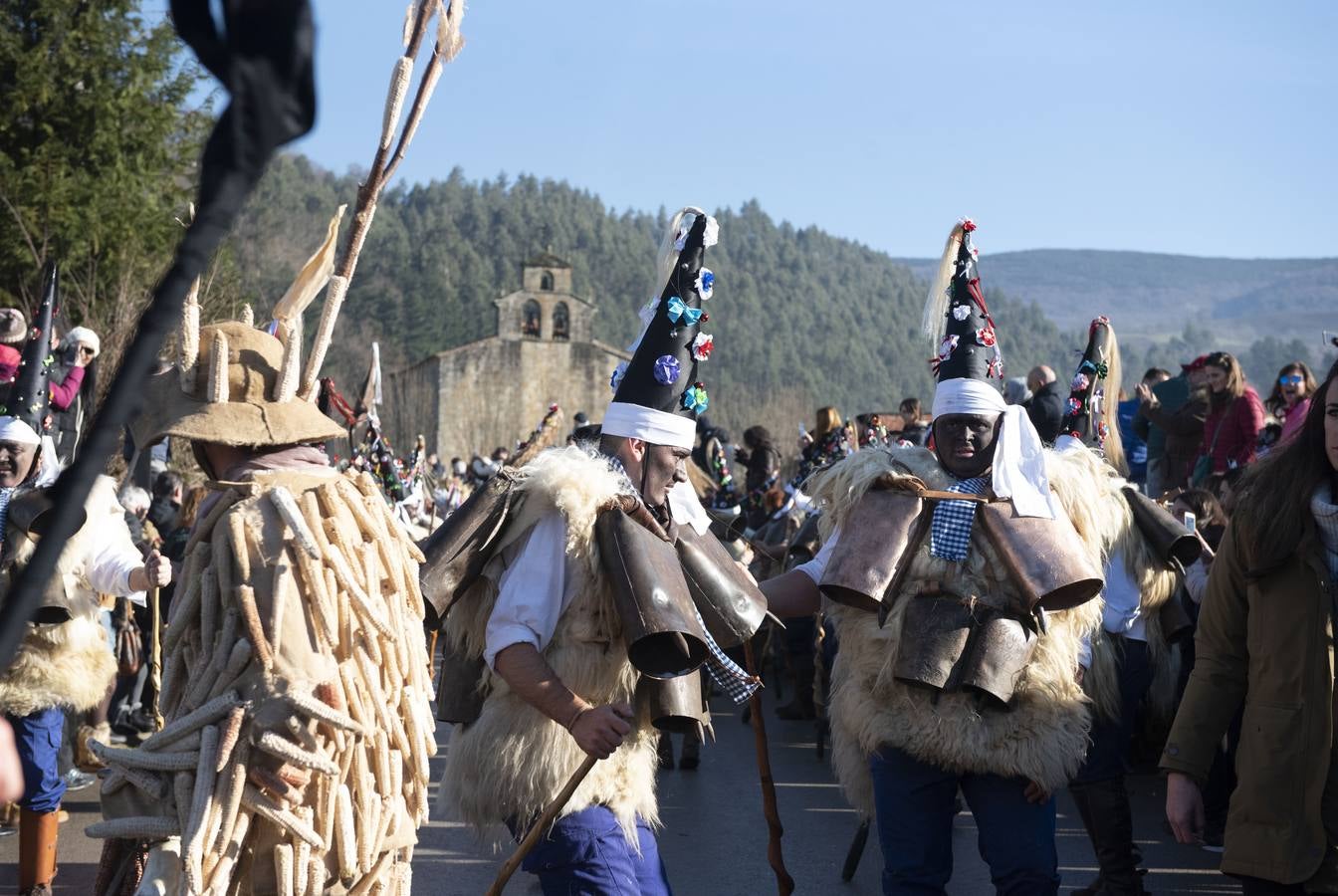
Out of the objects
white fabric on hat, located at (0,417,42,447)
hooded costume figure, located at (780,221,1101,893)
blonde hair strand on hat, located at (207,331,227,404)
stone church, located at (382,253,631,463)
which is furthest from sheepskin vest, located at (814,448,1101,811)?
stone church, located at (382,253,631,463)

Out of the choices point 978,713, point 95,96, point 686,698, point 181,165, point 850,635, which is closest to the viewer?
point 686,698

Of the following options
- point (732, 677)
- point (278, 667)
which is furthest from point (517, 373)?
point (278, 667)

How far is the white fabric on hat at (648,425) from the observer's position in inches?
164

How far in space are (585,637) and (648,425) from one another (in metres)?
0.68

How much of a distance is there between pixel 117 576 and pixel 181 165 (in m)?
15.6

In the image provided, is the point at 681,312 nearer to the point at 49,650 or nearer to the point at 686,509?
the point at 686,509

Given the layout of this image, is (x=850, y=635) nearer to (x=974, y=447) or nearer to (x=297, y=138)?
(x=974, y=447)

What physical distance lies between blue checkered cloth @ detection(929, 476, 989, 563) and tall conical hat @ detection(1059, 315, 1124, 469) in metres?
2.17

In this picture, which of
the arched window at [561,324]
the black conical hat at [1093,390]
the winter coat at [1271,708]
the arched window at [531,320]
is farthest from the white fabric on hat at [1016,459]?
the arched window at [561,324]

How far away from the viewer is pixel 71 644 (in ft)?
19.6

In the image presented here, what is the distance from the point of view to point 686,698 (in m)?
3.89

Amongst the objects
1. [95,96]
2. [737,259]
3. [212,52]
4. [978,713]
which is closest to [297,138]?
[212,52]

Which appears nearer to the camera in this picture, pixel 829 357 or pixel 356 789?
pixel 356 789

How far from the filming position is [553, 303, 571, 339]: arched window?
7075 centimetres
